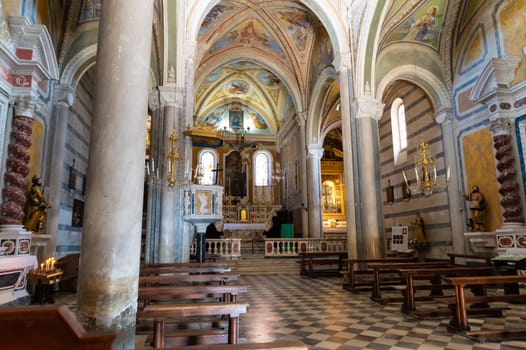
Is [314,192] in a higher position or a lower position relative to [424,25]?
lower

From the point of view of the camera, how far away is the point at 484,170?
10797 millimetres

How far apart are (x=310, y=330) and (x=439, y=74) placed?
11.5 metres

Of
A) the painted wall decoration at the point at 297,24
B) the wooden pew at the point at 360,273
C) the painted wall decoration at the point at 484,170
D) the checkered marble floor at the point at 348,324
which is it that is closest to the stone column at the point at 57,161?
the checkered marble floor at the point at 348,324

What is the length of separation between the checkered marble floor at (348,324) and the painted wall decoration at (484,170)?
4.62m

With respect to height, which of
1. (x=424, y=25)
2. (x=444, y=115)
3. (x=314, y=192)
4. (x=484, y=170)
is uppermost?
(x=424, y=25)

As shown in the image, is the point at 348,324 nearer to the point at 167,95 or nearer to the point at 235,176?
the point at 167,95

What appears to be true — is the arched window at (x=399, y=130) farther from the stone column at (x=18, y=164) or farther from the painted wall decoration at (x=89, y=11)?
the stone column at (x=18, y=164)

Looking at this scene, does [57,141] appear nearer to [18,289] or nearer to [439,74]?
[18,289]

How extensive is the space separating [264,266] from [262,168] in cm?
1209

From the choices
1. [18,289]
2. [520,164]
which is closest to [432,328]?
[520,164]

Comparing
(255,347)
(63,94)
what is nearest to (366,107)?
(63,94)

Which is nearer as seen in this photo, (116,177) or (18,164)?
(116,177)

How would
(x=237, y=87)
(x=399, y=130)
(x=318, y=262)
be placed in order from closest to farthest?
(x=318, y=262)
(x=399, y=130)
(x=237, y=87)

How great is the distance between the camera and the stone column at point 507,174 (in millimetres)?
9094
